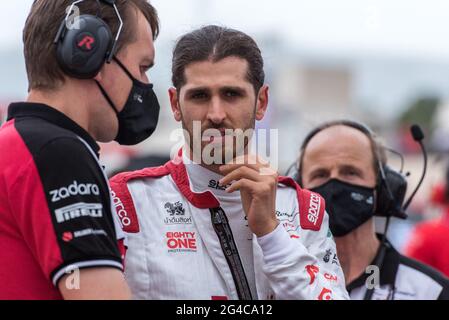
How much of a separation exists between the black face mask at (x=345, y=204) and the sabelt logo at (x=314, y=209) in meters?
0.82

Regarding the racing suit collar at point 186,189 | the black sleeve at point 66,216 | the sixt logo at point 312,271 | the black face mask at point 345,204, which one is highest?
the black sleeve at point 66,216

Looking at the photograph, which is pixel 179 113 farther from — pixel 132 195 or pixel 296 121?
pixel 296 121

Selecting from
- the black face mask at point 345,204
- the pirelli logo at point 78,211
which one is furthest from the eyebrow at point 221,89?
the black face mask at point 345,204

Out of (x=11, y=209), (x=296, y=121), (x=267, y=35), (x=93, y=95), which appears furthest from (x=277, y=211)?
(x=296, y=121)

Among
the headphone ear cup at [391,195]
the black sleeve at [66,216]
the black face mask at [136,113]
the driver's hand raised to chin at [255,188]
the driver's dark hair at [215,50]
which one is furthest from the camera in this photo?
the headphone ear cup at [391,195]

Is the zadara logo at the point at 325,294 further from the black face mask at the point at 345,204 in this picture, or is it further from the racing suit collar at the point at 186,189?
the black face mask at the point at 345,204

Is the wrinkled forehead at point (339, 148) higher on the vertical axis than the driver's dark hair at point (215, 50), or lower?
lower

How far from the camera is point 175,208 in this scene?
293 cm

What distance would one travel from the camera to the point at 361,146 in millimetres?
4094

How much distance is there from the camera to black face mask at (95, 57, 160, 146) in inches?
101

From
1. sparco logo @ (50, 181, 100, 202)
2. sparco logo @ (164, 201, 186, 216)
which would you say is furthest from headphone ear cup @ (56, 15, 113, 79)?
sparco logo @ (164, 201, 186, 216)

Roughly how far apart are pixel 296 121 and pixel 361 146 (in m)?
20.0

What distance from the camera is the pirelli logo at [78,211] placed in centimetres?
218

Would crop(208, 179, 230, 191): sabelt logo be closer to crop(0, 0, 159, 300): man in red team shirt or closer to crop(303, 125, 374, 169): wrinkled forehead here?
crop(0, 0, 159, 300): man in red team shirt
